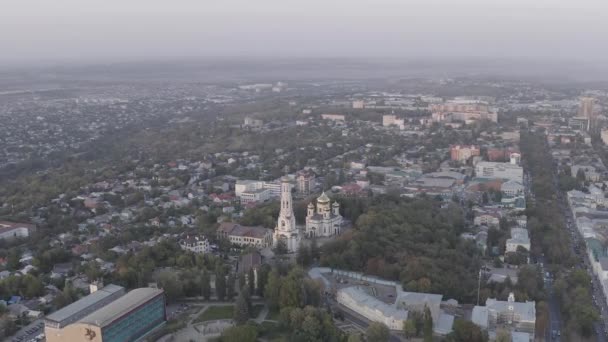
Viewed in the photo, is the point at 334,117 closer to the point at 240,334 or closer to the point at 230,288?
the point at 230,288

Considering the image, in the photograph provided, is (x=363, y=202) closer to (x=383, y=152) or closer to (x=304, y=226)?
(x=304, y=226)

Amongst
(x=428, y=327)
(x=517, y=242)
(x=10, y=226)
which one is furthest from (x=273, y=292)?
(x=10, y=226)

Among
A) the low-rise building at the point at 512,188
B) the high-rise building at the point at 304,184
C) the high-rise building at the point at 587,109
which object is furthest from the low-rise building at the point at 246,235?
the high-rise building at the point at 587,109

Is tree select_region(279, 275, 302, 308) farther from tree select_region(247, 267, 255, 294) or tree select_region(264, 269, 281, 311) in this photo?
tree select_region(247, 267, 255, 294)

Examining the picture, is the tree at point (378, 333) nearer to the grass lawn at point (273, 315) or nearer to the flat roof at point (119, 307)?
the grass lawn at point (273, 315)

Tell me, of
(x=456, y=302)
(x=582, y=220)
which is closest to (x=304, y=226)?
(x=456, y=302)

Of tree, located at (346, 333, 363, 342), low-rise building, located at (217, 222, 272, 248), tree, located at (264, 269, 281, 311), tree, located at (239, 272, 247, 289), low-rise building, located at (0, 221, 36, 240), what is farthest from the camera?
low-rise building, located at (0, 221, 36, 240)

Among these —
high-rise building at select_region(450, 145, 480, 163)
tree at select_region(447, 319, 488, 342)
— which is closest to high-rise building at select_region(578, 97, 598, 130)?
high-rise building at select_region(450, 145, 480, 163)
